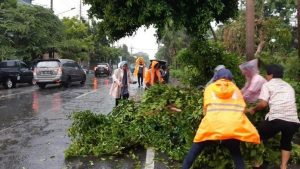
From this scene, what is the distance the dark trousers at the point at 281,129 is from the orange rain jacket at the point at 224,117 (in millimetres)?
727

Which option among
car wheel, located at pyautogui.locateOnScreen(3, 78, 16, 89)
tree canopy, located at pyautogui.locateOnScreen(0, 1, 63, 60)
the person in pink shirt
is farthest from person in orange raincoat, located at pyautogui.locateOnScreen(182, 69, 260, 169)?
tree canopy, located at pyautogui.locateOnScreen(0, 1, 63, 60)

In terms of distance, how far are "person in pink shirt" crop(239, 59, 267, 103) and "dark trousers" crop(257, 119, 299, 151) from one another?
28.6 inches

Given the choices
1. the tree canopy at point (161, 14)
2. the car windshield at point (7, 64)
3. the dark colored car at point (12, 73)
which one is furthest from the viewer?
the car windshield at point (7, 64)

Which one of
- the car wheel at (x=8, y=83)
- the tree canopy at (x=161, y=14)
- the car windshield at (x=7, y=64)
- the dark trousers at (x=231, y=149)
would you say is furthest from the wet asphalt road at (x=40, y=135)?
the car windshield at (x=7, y=64)

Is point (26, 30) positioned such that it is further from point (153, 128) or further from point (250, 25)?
point (153, 128)

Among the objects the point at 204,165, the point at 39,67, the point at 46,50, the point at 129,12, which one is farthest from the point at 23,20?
the point at 204,165

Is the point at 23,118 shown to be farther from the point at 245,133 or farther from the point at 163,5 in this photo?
the point at 245,133

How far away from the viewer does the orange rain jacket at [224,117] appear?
507 centimetres

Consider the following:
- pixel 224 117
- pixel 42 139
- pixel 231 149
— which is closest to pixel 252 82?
pixel 231 149

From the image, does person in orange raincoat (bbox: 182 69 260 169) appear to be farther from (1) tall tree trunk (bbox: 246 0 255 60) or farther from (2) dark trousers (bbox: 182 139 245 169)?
(1) tall tree trunk (bbox: 246 0 255 60)

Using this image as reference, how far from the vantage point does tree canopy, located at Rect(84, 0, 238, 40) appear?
7840 mm

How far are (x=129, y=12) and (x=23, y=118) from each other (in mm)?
5899

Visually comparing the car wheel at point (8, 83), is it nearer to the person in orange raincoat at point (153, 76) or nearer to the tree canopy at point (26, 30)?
the tree canopy at point (26, 30)

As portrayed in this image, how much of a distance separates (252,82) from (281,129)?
1.08 meters
